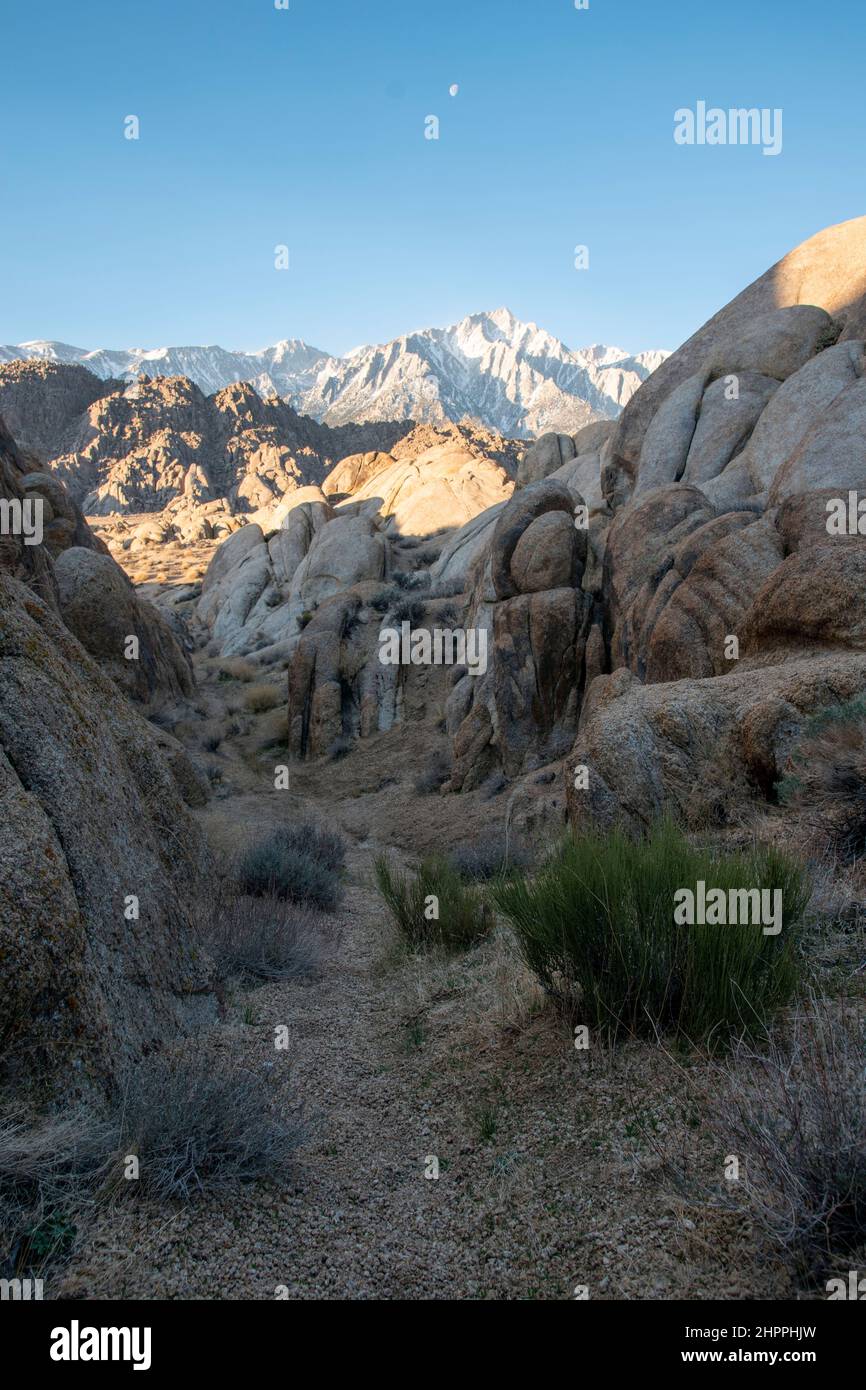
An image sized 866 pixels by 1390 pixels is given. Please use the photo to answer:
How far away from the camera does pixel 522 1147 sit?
12.1ft

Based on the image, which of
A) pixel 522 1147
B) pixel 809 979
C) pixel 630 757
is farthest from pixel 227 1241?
pixel 630 757

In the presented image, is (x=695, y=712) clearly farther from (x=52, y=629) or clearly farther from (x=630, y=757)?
(x=52, y=629)

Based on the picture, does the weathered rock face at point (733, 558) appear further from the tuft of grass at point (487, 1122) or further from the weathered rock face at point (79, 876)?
the weathered rock face at point (79, 876)

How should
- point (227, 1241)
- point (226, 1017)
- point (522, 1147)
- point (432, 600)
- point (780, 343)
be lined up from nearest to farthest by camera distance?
point (227, 1241) → point (522, 1147) → point (226, 1017) → point (780, 343) → point (432, 600)

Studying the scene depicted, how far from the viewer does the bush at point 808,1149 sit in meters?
2.37

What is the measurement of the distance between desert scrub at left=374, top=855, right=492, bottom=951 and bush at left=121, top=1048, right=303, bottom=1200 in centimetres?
371

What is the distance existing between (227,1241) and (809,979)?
2.99 m

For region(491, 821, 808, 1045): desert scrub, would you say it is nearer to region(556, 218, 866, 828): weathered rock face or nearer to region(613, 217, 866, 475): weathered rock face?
region(556, 218, 866, 828): weathered rock face

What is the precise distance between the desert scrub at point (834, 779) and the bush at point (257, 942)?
4.23 m

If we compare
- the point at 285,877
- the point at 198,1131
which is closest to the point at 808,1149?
the point at 198,1131

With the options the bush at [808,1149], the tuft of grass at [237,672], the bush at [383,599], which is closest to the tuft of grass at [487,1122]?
the bush at [808,1149]

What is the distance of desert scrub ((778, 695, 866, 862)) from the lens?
565 cm

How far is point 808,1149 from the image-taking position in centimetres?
250

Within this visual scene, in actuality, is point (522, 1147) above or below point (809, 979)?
below
